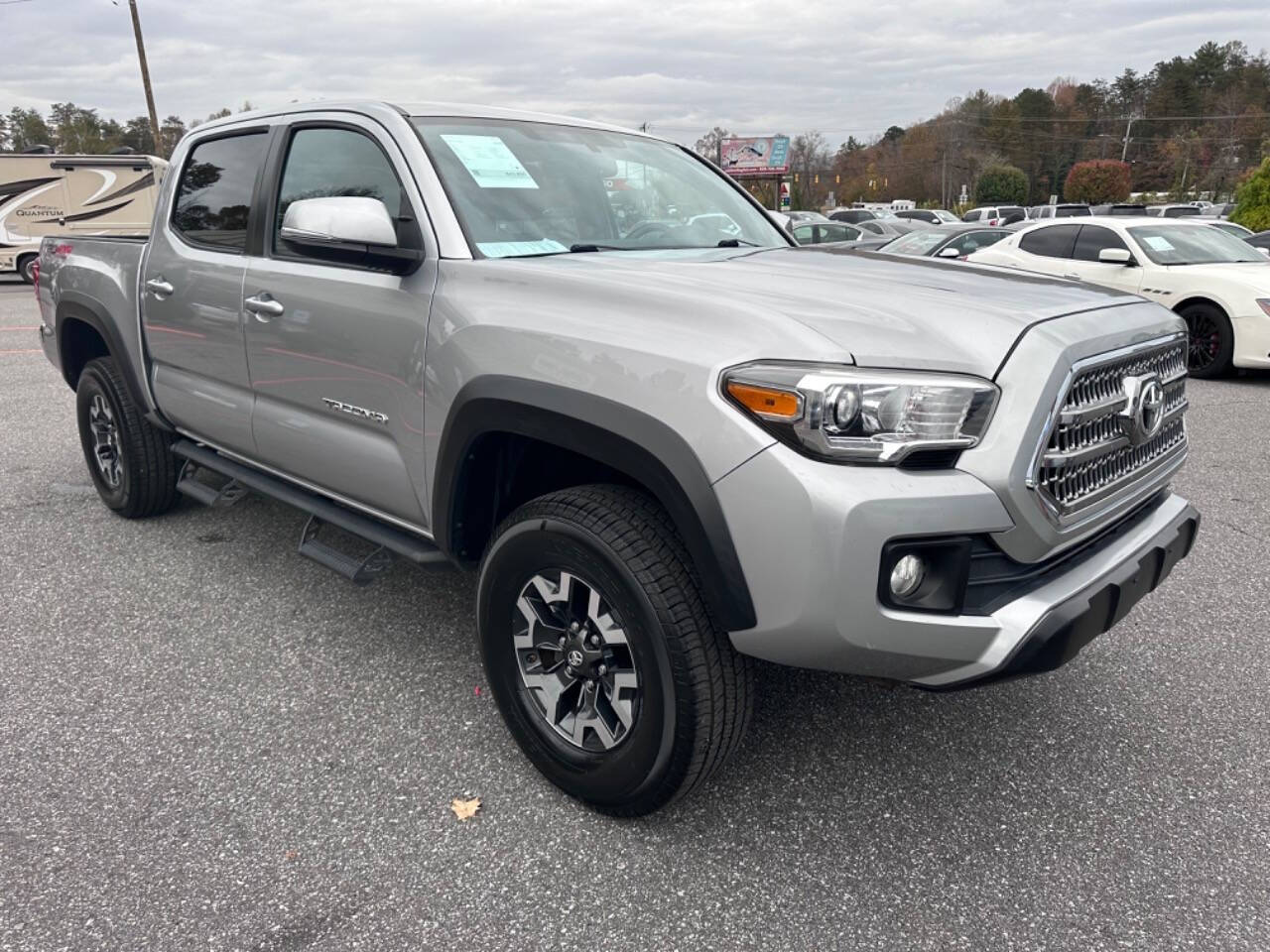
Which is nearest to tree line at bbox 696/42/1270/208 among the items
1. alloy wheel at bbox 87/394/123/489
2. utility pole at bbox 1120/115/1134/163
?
utility pole at bbox 1120/115/1134/163

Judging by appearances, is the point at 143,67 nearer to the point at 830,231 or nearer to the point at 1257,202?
the point at 830,231

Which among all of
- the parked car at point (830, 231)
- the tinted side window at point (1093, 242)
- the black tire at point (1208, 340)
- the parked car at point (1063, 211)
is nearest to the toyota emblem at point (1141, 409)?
the black tire at point (1208, 340)

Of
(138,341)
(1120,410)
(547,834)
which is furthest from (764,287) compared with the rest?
(138,341)

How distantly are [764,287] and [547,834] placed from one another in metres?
1.51

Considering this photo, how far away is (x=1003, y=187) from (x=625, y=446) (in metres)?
72.9

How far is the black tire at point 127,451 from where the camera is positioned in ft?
14.9

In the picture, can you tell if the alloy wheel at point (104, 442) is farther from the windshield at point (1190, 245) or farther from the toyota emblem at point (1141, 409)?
the windshield at point (1190, 245)

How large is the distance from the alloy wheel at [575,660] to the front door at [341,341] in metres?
0.57

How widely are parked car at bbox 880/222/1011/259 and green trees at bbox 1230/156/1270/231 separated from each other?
10.8 meters

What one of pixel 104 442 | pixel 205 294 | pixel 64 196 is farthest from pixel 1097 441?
pixel 64 196

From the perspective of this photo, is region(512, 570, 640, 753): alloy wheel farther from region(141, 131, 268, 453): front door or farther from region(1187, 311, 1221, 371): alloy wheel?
region(1187, 311, 1221, 371): alloy wheel

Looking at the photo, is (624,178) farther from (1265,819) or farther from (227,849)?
(1265,819)

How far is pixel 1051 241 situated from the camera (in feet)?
33.8

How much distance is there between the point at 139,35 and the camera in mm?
31062
